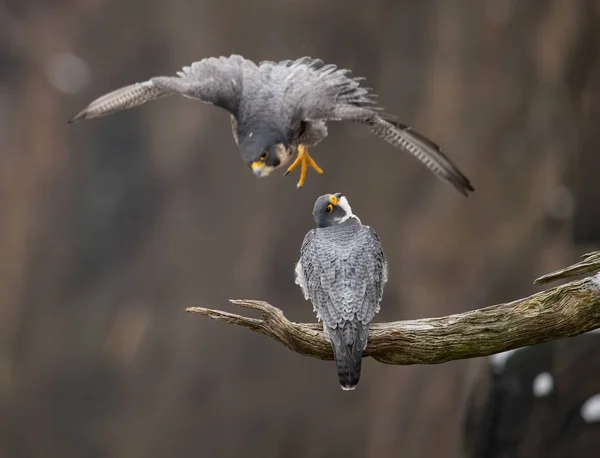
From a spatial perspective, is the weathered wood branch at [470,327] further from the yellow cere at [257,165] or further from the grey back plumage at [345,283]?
the yellow cere at [257,165]

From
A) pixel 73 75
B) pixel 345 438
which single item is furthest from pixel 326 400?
pixel 73 75

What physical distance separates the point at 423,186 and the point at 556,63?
1.67 m

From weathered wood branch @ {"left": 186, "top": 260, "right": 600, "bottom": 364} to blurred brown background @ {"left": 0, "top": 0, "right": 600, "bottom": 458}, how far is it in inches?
140

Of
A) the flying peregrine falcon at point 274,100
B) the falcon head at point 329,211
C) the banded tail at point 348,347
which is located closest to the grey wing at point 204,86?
the flying peregrine falcon at point 274,100

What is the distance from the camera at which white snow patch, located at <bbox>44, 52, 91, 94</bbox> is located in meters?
7.81

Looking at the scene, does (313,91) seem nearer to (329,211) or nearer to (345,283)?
(329,211)

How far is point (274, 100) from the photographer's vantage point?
13.4ft

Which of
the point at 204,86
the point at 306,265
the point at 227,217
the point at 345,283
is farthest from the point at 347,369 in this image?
the point at 227,217

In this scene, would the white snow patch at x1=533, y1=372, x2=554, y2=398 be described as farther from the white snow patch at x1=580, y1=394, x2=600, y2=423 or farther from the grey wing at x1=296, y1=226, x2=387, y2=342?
the grey wing at x1=296, y1=226, x2=387, y2=342

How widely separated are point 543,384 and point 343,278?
9.83 ft

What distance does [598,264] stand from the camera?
3619 millimetres

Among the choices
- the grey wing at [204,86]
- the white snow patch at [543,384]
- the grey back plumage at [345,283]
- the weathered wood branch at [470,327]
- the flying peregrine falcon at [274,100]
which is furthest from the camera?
the white snow patch at [543,384]

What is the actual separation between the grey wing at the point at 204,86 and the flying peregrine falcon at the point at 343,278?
0.75m

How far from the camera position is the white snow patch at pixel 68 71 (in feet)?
25.6
